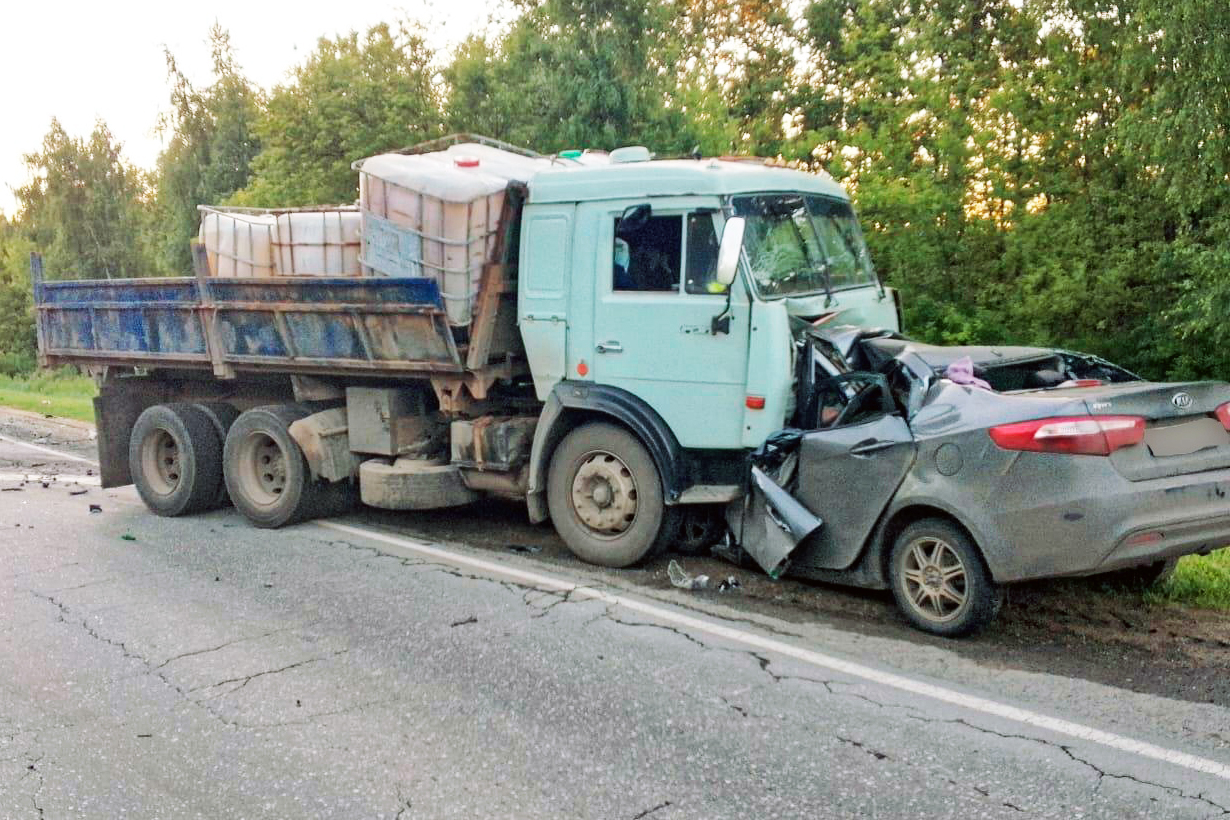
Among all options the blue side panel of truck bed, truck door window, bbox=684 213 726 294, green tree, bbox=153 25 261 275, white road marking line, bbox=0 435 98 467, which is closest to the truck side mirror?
truck door window, bbox=684 213 726 294

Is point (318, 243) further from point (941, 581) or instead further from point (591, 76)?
point (591, 76)

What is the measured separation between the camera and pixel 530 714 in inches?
191

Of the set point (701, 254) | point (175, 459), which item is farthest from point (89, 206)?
point (701, 254)

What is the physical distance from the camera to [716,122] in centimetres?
1728

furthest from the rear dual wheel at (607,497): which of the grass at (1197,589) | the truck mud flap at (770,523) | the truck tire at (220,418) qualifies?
the truck tire at (220,418)

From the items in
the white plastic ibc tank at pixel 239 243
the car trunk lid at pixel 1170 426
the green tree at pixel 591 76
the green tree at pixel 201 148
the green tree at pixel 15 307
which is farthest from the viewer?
the green tree at pixel 15 307

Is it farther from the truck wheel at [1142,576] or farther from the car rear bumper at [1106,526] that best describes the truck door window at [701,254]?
the truck wheel at [1142,576]

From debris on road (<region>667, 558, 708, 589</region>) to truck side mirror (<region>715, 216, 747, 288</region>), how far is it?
1.86m

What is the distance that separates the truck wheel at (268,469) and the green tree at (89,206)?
40.0m

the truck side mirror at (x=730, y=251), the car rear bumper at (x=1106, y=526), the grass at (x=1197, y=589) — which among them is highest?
the truck side mirror at (x=730, y=251)

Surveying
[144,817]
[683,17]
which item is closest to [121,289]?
[144,817]

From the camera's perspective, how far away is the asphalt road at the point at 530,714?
4016 millimetres

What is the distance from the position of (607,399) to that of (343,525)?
10.1 ft

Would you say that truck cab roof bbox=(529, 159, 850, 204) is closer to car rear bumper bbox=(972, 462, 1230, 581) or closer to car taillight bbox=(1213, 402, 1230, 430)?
car rear bumper bbox=(972, 462, 1230, 581)
